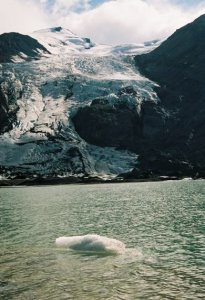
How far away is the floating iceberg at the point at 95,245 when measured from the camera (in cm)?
4534

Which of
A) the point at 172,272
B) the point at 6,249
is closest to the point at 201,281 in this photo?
the point at 172,272

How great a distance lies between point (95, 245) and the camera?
4675cm

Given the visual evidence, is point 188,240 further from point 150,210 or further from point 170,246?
point 150,210

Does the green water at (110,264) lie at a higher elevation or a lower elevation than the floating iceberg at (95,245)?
lower

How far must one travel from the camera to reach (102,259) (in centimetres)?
4225

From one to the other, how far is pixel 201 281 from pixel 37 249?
20.5 m

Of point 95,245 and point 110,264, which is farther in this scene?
point 95,245

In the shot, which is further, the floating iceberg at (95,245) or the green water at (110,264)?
the floating iceberg at (95,245)

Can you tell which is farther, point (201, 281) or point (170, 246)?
point (170, 246)

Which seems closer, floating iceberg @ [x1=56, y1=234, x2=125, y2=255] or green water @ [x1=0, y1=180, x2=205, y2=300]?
green water @ [x1=0, y1=180, x2=205, y2=300]

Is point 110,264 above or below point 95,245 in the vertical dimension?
below

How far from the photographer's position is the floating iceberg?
45.3 m

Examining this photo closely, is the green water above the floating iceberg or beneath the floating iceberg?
beneath

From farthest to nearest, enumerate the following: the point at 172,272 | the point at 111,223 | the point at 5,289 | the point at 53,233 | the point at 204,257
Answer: the point at 111,223 → the point at 53,233 → the point at 204,257 → the point at 172,272 → the point at 5,289
